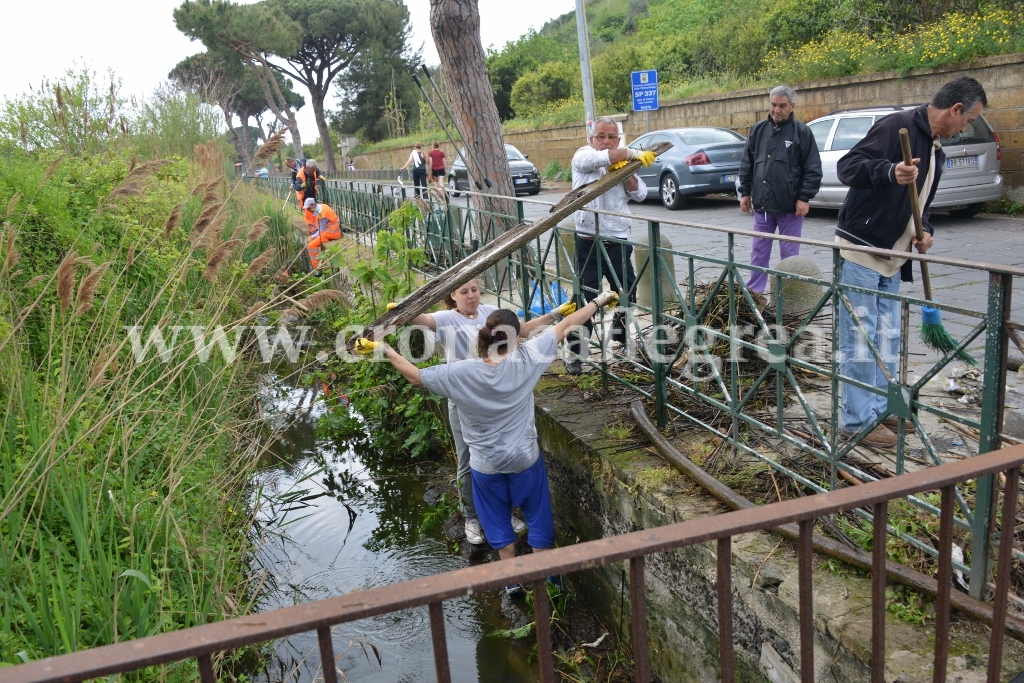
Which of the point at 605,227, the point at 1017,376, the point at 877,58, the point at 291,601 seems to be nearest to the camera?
the point at 1017,376

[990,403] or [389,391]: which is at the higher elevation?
[990,403]

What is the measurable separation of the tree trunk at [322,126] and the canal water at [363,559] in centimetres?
3592

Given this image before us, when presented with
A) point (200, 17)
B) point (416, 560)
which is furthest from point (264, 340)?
point (200, 17)

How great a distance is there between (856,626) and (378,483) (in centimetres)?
406

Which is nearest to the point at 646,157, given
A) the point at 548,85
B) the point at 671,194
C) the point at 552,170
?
the point at 671,194

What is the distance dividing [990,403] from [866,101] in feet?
42.5

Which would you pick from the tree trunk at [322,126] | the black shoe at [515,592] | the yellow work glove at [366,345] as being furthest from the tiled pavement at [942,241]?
the tree trunk at [322,126]

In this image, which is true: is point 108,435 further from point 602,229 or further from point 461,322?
point 602,229

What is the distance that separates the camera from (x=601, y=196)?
5137 mm

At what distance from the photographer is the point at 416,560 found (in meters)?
4.97

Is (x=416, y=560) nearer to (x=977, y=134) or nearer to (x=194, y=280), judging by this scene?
(x=194, y=280)

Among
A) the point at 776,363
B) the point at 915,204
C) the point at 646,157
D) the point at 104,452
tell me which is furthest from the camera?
the point at 646,157

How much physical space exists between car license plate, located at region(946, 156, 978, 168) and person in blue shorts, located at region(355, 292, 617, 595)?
26.4ft

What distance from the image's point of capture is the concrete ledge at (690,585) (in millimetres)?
2453
